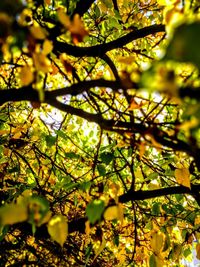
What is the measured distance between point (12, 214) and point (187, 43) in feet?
2.49

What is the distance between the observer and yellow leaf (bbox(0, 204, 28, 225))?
1.10 m

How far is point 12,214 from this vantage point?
1.14m

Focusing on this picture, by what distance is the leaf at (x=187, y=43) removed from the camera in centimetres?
64

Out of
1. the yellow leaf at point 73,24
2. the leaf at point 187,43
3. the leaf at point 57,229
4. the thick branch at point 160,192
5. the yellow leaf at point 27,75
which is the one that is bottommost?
the leaf at point 57,229

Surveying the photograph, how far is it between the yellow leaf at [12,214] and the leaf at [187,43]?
0.70 metres

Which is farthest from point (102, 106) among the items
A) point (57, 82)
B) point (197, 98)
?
point (197, 98)

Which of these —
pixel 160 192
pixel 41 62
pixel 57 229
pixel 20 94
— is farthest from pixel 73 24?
pixel 160 192

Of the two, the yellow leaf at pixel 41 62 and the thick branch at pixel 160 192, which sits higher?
the yellow leaf at pixel 41 62

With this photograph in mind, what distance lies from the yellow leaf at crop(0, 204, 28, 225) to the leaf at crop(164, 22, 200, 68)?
0.70 m

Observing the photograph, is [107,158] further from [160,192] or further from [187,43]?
[187,43]

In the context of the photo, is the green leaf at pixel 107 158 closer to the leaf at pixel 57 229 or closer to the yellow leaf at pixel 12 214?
the leaf at pixel 57 229

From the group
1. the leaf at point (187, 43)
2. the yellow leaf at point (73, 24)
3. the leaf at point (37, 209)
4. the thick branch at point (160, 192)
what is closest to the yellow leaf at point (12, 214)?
the leaf at point (37, 209)

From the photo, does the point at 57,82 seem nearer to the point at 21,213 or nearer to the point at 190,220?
the point at 190,220

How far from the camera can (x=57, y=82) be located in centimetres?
558
